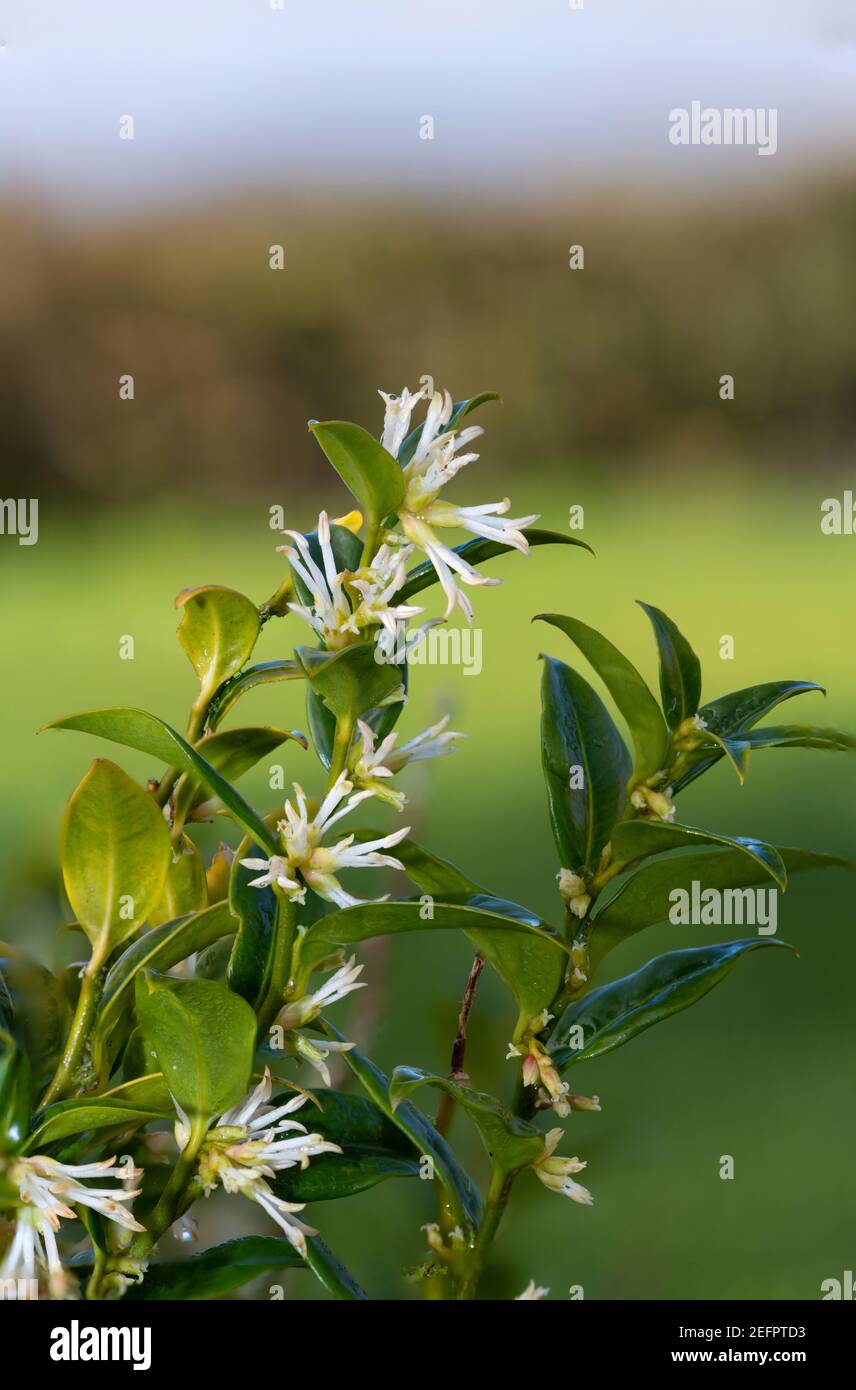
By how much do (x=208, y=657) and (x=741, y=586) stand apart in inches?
25.9

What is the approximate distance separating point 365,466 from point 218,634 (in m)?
0.06

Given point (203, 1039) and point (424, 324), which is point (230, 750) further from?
point (424, 324)

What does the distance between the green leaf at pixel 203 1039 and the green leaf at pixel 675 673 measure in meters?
0.12

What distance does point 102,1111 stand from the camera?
0.73 feet

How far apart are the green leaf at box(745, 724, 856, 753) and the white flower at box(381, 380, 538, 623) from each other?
70mm

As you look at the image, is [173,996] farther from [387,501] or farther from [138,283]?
[138,283]

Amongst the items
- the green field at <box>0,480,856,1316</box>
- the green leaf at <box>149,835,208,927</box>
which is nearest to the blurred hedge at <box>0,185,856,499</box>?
the green field at <box>0,480,856,1316</box>

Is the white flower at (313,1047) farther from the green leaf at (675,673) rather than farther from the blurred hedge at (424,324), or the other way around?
the blurred hedge at (424,324)

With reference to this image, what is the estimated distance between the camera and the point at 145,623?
0.82 m

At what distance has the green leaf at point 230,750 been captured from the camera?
272mm

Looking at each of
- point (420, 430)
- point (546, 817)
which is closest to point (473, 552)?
point (420, 430)

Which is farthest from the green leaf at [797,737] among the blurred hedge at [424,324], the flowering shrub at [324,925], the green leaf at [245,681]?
the blurred hedge at [424,324]

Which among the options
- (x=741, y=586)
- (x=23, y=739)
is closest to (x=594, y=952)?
(x=23, y=739)
